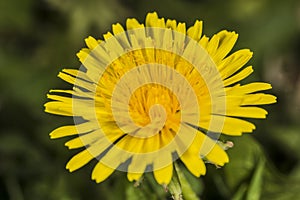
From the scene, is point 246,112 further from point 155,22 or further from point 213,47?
point 155,22

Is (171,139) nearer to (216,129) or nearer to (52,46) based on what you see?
(216,129)

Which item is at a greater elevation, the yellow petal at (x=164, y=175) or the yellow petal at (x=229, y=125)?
the yellow petal at (x=229, y=125)

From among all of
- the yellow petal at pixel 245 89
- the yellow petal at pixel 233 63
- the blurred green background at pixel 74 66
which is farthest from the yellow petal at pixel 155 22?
the blurred green background at pixel 74 66

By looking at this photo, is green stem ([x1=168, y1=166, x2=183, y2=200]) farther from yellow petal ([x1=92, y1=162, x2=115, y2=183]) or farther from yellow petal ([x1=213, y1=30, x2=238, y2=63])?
yellow petal ([x1=213, y1=30, x2=238, y2=63])

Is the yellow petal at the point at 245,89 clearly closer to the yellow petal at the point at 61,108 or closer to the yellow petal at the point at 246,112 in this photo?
the yellow petal at the point at 246,112

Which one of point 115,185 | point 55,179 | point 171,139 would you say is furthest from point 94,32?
point 171,139
